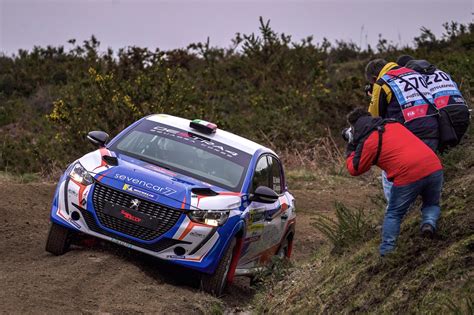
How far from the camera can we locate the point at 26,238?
1211cm

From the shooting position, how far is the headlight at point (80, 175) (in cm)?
1049

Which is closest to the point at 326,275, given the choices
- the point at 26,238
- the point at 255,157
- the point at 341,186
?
the point at 255,157

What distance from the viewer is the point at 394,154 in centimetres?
863

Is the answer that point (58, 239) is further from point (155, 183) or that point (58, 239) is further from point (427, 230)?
point (427, 230)

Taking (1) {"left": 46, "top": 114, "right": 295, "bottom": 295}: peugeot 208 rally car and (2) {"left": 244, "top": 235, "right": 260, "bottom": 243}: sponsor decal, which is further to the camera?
(2) {"left": 244, "top": 235, "right": 260, "bottom": 243}: sponsor decal

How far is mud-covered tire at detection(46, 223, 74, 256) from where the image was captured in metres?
10.8

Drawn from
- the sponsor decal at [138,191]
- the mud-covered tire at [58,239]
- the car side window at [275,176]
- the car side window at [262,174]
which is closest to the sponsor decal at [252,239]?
the car side window at [262,174]

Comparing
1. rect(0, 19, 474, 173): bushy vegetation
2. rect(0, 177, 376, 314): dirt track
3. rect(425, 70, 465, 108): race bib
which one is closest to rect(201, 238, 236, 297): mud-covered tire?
rect(0, 177, 376, 314): dirt track

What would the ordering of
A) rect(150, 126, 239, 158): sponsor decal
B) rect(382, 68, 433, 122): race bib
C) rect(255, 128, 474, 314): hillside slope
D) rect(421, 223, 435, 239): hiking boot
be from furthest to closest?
rect(150, 126, 239, 158): sponsor decal, rect(382, 68, 433, 122): race bib, rect(421, 223, 435, 239): hiking boot, rect(255, 128, 474, 314): hillside slope

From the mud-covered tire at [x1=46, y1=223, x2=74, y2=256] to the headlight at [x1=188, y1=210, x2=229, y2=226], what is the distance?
1548mm

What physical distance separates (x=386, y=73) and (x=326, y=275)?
229cm

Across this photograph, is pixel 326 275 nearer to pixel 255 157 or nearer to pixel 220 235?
pixel 220 235

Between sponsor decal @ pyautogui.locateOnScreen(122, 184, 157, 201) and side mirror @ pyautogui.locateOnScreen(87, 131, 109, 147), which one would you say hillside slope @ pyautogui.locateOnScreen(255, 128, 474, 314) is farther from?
side mirror @ pyautogui.locateOnScreen(87, 131, 109, 147)

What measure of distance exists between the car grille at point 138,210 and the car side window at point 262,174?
1.48 meters
